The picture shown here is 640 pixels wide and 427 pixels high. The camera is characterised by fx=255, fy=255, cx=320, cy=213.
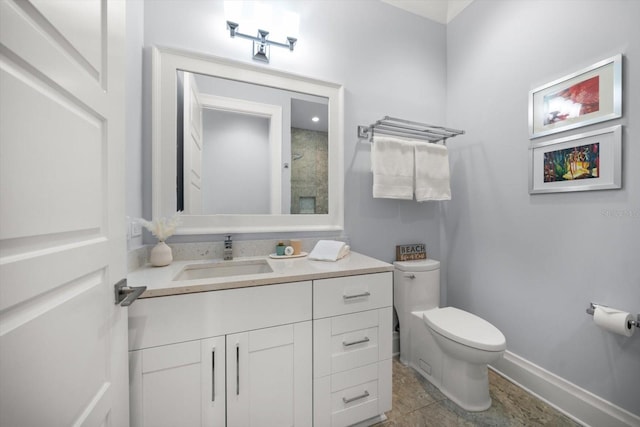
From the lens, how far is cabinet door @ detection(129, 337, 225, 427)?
90cm

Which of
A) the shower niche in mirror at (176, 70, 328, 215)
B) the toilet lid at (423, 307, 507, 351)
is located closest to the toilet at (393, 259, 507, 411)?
the toilet lid at (423, 307, 507, 351)

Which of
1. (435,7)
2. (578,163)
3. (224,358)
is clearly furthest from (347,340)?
(435,7)

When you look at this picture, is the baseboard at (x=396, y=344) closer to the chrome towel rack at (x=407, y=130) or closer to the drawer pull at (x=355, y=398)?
the drawer pull at (x=355, y=398)

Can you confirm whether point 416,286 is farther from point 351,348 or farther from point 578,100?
point 578,100

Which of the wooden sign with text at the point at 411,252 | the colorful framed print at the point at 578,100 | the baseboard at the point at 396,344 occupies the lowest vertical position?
the baseboard at the point at 396,344

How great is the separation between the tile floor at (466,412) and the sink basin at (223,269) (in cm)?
102

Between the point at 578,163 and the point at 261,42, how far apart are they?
188cm

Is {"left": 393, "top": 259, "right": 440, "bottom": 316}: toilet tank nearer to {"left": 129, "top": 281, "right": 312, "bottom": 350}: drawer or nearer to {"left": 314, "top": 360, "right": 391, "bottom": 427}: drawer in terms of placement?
{"left": 314, "top": 360, "right": 391, "bottom": 427}: drawer

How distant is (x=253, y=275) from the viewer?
3.53 ft

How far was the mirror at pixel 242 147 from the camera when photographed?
1410 millimetres

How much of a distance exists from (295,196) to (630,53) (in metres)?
1.76

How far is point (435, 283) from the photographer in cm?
179

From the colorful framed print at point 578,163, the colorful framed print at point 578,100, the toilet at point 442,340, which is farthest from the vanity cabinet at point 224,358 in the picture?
the colorful framed print at point 578,100

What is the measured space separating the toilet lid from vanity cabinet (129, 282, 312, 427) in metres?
0.80
